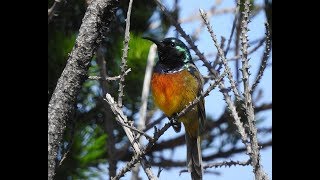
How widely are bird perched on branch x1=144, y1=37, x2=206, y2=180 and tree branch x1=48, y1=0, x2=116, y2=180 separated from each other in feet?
1.89

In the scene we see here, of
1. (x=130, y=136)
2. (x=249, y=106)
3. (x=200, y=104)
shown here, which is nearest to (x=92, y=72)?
(x=200, y=104)

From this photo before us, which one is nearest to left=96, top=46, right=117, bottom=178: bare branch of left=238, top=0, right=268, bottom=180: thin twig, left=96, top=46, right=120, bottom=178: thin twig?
left=96, top=46, right=120, bottom=178: thin twig

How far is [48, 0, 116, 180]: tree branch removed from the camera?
1.74 metres

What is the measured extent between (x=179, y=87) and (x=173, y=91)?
0.11 ft

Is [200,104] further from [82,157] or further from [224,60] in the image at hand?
[224,60]

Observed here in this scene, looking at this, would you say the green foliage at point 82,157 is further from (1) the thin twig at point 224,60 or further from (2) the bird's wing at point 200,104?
(1) the thin twig at point 224,60

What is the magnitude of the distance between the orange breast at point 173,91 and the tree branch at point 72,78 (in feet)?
2.07

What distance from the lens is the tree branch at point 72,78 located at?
174 cm

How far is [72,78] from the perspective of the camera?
177 cm

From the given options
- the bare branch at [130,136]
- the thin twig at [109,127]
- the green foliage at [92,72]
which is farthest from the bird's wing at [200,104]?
the bare branch at [130,136]

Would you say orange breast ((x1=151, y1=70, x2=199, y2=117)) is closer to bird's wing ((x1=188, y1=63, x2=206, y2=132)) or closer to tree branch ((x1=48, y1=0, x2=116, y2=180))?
bird's wing ((x1=188, y1=63, x2=206, y2=132))
